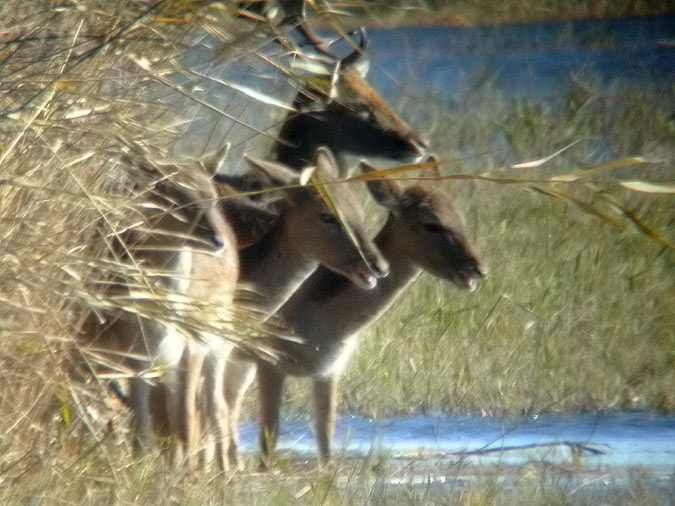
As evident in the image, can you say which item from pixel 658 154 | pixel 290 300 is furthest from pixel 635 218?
pixel 658 154

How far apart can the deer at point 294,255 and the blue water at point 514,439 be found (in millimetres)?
442

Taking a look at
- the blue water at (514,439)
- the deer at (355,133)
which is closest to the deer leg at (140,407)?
the blue water at (514,439)

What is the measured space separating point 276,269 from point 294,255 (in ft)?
0.32

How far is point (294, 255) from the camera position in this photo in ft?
23.5

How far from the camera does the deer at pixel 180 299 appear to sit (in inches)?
216

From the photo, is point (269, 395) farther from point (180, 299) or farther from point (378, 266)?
point (180, 299)

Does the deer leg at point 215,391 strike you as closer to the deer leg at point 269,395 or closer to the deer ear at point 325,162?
the deer leg at point 269,395

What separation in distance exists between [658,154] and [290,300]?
366 cm

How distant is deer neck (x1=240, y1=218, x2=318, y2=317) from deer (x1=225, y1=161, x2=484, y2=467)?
0.16m

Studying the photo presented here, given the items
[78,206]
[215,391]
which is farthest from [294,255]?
[78,206]

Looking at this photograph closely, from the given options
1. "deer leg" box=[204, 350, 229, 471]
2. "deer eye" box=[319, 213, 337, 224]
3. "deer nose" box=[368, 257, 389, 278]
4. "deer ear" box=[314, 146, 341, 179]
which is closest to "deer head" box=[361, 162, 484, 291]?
"deer eye" box=[319, 213, 337, 224]

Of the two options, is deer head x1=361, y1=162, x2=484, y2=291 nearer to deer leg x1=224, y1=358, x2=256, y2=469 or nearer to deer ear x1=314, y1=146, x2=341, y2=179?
deer ear x1=314, y1=146, x2=341, y2=179

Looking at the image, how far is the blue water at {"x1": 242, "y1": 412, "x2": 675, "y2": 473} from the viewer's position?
6.47 meters

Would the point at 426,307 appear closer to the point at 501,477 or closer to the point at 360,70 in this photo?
the point at 360,70
